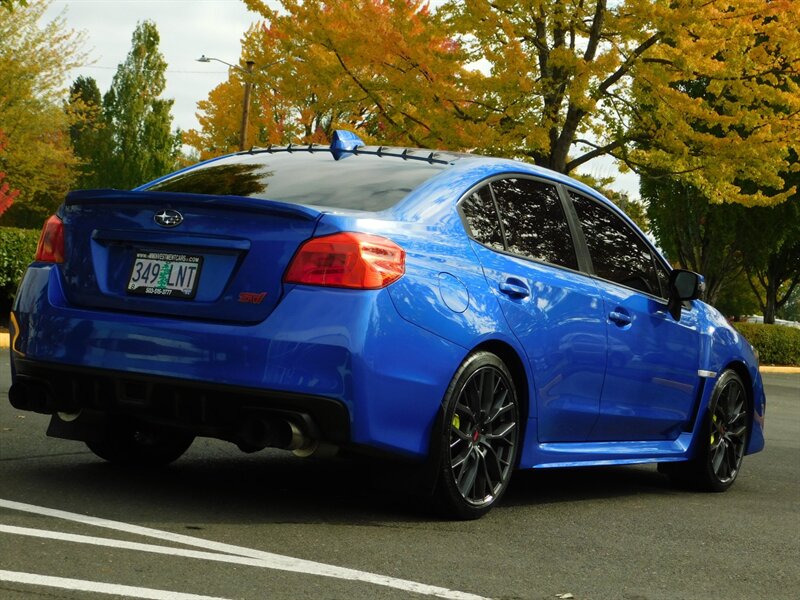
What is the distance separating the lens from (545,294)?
5.98 metres

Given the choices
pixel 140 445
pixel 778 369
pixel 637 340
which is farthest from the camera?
pixel 778 369

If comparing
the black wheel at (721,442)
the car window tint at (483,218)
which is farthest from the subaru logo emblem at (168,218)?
the black wheel at (721,442)

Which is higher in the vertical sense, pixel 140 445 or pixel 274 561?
pixel 274 561

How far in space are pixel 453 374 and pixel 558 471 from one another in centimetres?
278

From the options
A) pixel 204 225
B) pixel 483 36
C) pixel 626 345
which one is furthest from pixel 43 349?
pixel 483 36

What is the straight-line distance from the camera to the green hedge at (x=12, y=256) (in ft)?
62.6

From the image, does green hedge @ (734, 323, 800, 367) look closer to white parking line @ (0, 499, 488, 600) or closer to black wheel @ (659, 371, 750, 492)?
black wheel @ (659, 371, 750, 492)

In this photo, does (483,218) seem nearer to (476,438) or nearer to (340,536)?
(476,438)

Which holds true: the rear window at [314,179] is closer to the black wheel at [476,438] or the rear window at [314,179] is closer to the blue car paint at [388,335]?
the blue car paint at [388,335]

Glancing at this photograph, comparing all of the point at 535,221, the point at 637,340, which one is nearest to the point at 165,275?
the point at 535,221

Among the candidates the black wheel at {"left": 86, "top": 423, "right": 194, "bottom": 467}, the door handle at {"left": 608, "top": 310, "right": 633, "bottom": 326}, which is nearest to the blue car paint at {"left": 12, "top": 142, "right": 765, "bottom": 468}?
the door handle at {"left": 608, "top": 310, "right": 633, "bottom": 326}

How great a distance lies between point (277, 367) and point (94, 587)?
1.31 meters

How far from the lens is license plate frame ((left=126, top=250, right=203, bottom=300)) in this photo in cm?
521

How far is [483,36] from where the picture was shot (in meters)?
18.5
